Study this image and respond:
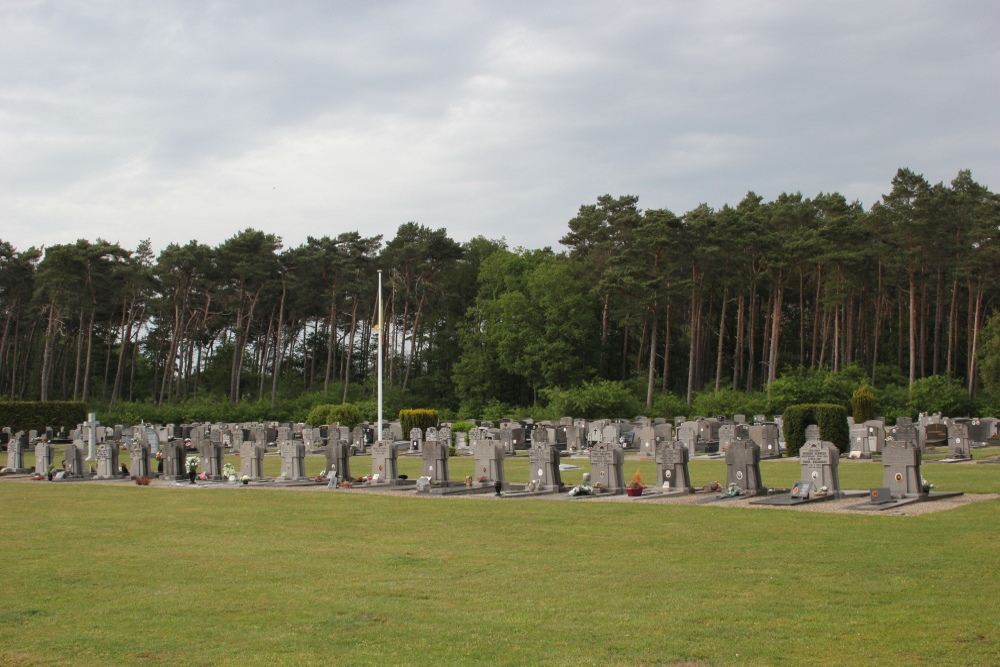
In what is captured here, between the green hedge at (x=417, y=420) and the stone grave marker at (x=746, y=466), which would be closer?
the stone grave marker at (x=746, y=466)

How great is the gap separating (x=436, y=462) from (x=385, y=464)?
5.70 feet

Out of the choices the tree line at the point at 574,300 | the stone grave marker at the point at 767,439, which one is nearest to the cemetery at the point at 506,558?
the stone grave marker at the point at 767,439

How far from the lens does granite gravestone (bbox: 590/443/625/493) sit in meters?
21.5

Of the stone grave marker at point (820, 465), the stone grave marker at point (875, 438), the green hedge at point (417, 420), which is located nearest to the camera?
the stone grave marker at point (820, 465)

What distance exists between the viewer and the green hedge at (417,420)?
43.9 meters

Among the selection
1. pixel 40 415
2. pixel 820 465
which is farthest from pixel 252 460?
pixel 40 415

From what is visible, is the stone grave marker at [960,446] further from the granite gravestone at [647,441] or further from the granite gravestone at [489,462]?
the granite gravestone at [489,462]

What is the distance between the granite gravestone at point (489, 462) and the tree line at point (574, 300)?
110 ft

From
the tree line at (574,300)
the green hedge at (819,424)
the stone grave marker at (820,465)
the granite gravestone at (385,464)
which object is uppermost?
the tree line at (574,300)

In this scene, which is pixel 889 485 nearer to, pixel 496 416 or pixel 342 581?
pixel 342 581

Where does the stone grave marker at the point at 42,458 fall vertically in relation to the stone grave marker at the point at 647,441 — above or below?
below

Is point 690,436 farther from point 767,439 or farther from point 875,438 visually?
point 875,438

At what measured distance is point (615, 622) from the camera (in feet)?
27.4

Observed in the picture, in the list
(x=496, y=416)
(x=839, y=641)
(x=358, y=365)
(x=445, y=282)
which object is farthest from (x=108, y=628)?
(x=358, y=365)
